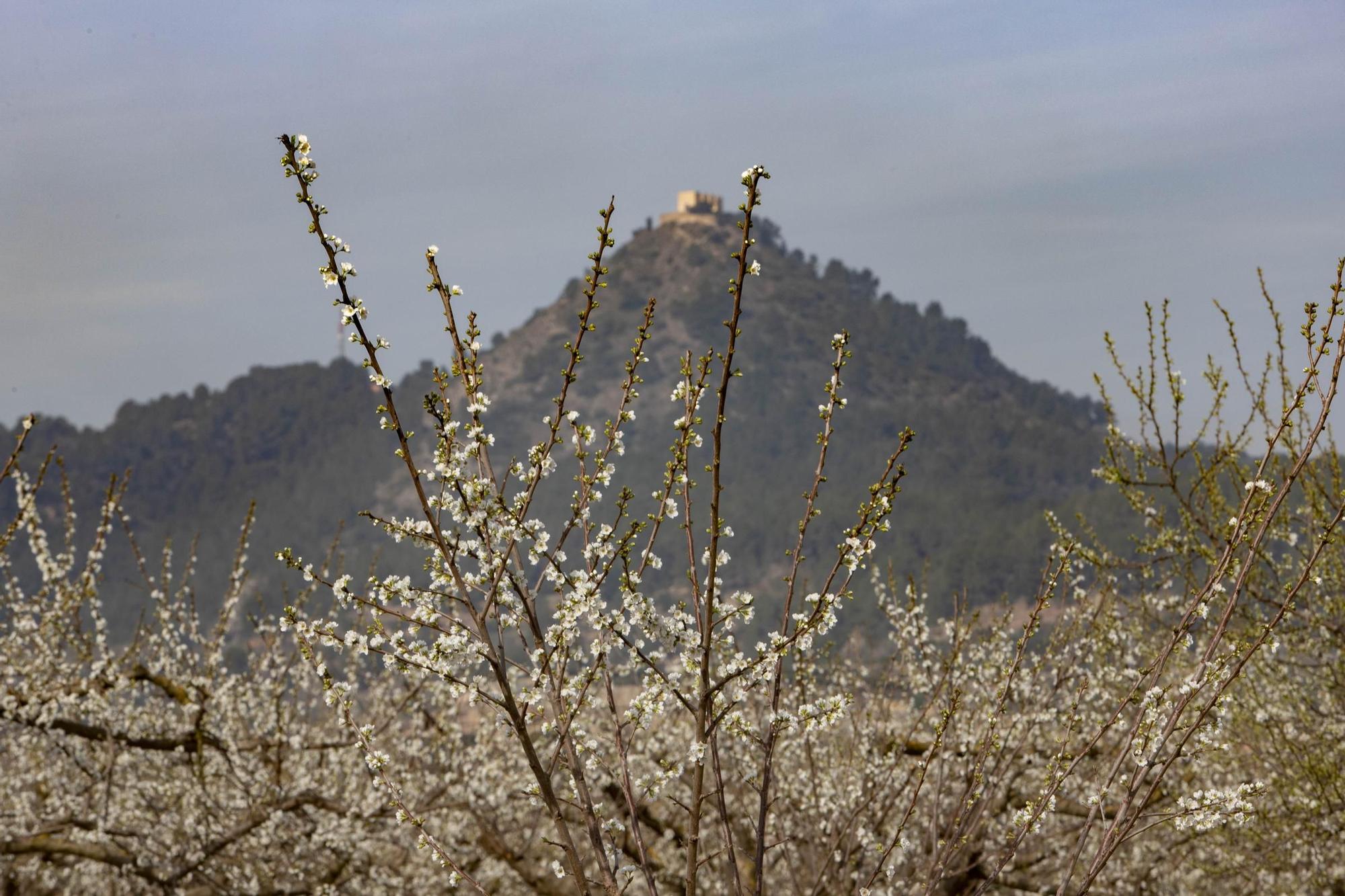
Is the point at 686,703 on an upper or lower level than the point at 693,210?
lower

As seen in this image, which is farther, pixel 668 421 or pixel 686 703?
pixel 668 421

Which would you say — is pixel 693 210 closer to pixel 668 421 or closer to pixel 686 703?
pixel 668 421

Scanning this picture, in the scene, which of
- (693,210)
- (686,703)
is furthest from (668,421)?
(686,703)

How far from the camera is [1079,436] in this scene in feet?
468

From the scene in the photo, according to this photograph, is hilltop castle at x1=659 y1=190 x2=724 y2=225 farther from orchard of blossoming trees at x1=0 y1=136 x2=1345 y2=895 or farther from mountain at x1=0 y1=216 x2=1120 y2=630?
orchard of blossoming trees at x1=0 y1=136 x2=1345 y2=895

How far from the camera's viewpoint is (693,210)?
184 m

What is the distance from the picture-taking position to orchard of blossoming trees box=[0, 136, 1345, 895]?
10.7ft

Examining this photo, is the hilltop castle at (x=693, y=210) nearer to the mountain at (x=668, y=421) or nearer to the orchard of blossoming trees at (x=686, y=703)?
the mountain at (x=668, y=421)

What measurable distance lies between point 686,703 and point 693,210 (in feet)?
606

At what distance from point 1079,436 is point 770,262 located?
57.9 metres

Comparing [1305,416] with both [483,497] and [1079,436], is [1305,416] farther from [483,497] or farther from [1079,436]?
[1079,436]

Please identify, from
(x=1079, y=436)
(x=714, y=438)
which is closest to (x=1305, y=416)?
(x=714, y=438)

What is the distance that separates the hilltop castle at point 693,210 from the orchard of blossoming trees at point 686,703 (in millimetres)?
169399

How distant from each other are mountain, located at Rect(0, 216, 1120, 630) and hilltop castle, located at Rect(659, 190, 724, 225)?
1292 mm
